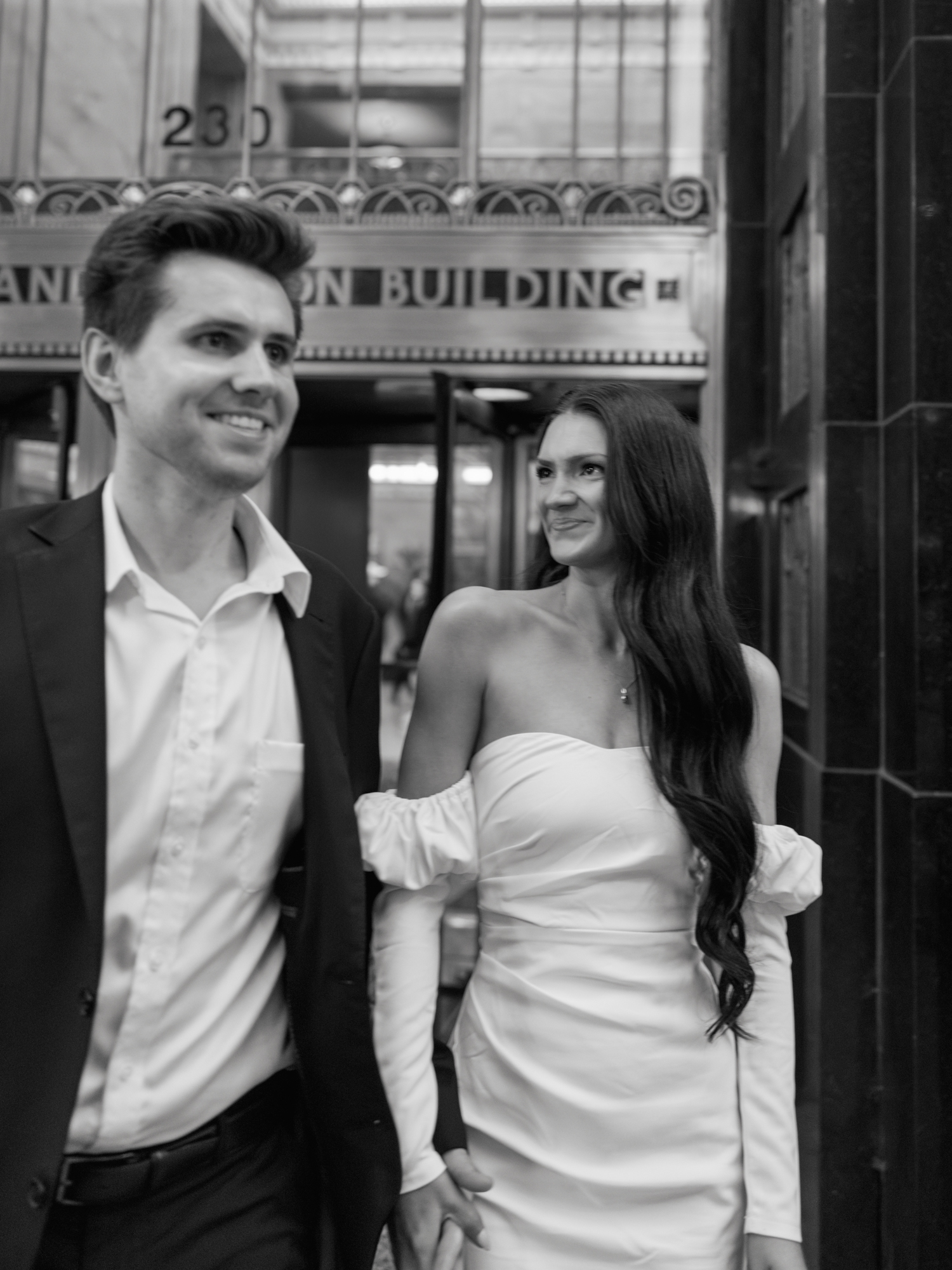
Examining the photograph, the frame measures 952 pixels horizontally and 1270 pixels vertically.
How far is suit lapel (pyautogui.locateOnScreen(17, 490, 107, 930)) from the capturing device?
1.29 metres

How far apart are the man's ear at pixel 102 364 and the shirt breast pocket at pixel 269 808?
55cm

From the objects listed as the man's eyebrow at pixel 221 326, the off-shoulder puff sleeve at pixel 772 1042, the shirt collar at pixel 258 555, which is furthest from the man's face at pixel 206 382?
the off-shoulder puff sleeve at pixel 772 1042

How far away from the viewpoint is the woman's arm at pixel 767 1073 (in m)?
1.62

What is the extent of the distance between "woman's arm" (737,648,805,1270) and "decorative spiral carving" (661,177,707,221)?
3.00 metres

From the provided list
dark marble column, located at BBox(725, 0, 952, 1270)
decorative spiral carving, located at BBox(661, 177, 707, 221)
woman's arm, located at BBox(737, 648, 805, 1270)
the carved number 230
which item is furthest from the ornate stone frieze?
woman's arm, located at BBox(737, 648, 805, 1270)

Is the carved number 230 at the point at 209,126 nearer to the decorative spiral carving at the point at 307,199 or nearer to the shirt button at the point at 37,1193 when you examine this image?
the decorative spiral carving at the point at 307,199

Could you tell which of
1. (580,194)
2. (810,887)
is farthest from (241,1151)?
(580,194)

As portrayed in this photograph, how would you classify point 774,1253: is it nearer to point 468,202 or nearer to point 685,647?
point 685,647

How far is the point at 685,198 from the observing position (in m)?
4.24

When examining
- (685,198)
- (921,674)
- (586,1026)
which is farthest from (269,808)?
(685,198)

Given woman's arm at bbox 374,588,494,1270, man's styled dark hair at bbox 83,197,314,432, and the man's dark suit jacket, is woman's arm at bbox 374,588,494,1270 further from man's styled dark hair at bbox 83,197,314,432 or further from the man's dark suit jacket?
man's styled dark hair at bbox 83,197,314,432

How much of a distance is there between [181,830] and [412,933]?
1.43ft

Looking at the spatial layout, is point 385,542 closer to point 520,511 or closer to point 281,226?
point 520,511

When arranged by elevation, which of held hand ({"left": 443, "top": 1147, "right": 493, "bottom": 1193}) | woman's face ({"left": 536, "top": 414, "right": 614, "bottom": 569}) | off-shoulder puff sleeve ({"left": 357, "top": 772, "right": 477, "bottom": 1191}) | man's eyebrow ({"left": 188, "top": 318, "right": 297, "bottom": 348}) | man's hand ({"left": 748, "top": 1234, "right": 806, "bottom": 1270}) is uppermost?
man's eyebrow ({"left": 188, "top": 318, "right": 297, "bottom": 348})
